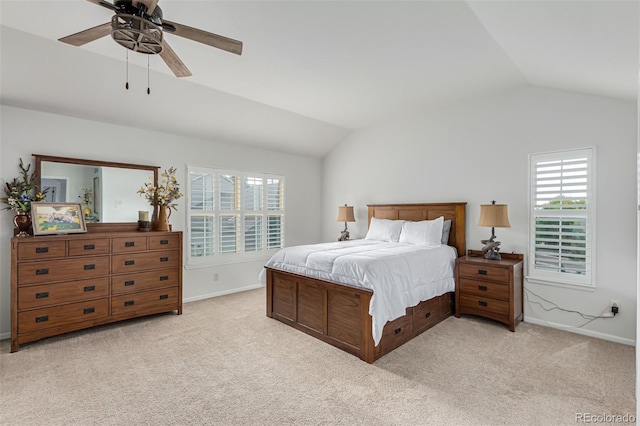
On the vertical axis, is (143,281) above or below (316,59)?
below

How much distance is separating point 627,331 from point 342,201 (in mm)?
4262

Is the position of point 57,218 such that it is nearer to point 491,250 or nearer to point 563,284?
point 491,250

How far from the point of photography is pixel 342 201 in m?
6.22

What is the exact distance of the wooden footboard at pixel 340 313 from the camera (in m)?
2.96

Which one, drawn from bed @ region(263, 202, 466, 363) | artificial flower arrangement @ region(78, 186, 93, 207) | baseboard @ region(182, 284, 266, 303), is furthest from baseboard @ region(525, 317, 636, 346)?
artificial flower arrangement @ region(78, 186, 93, 207)

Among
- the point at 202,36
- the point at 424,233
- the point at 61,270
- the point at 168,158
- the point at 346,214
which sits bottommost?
the point at 61,270

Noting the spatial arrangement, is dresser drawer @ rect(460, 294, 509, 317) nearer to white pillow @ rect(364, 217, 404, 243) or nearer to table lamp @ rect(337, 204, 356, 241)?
white pillow @ rect(364, 217, 404, 243)

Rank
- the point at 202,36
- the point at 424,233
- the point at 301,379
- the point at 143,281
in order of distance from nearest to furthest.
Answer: the point at 202,36 < the point at 301,379 < the point at 143,281 < the point at 424,233

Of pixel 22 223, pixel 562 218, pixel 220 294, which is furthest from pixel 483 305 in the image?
pixel 22 223

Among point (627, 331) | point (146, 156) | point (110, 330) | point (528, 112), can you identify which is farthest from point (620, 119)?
point (110, 330)

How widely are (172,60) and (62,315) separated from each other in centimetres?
291

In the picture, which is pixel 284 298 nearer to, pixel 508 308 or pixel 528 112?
pixel 508 308

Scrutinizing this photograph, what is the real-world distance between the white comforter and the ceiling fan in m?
2.10

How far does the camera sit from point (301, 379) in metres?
2.59
